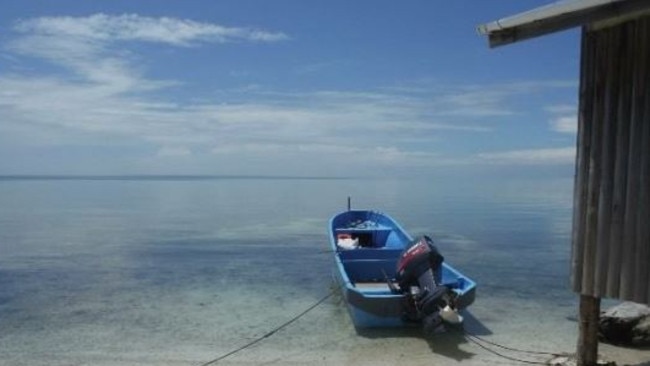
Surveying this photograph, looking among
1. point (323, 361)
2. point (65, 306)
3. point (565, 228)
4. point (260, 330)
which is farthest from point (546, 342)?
point (565, 228)

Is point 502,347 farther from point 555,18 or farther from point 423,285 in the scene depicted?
point 555,18

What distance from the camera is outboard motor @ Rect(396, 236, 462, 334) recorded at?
10.6 meters

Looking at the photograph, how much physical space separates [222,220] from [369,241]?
2208cm

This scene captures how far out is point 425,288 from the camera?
11.4 meters

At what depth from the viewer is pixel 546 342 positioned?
1136 centimetres

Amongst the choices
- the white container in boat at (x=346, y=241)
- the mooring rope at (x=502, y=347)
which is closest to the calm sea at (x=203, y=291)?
the mooring rope at (x=502, y=347)

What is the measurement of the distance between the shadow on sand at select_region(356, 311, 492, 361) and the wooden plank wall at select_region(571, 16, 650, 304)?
168 inches

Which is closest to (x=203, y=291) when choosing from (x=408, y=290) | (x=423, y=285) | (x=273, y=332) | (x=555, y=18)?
(x=273, y=332)

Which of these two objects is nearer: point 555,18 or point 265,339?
point 555,18

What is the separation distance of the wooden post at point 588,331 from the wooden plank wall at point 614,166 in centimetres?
131

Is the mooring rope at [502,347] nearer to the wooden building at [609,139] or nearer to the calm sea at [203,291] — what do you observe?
the calm sea at [203,291]

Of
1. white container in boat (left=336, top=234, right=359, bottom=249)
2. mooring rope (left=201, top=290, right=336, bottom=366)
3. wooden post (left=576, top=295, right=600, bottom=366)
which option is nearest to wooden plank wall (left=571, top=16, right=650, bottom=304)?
wooden post (left=576, top=295, right=600, bottom=366)

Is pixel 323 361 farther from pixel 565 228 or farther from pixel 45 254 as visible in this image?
pixel 565 228

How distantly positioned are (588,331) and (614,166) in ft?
9.36
